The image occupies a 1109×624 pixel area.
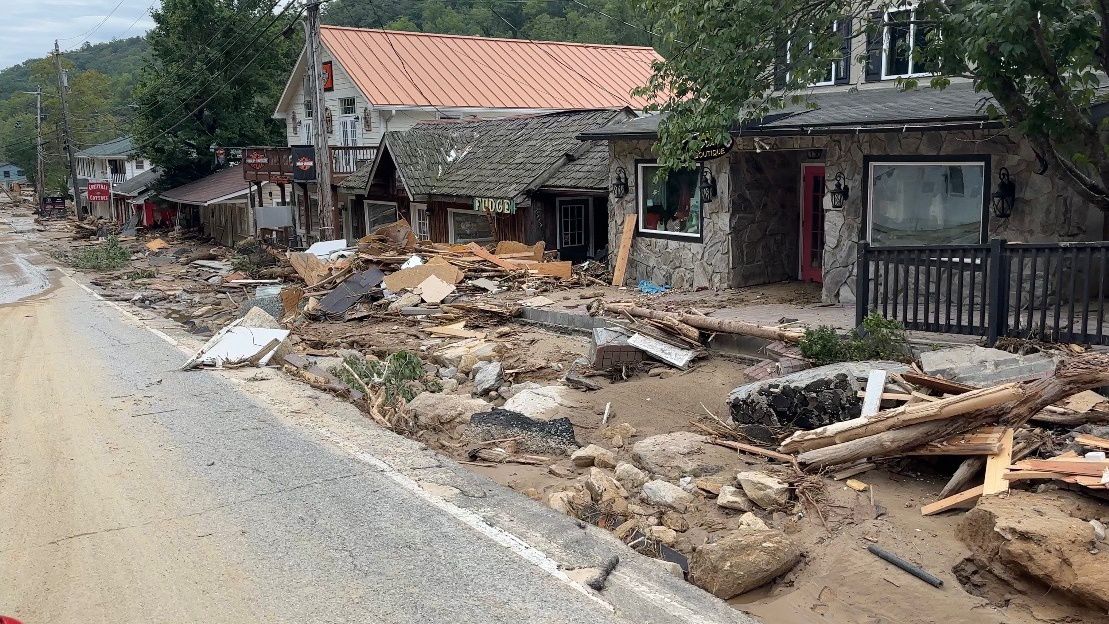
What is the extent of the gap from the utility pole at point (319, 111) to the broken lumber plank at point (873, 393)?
1689cm

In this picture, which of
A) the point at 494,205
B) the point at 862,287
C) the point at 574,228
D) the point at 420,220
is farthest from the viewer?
the point at 420,220

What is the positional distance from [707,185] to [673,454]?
915cm

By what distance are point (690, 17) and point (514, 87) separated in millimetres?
26299

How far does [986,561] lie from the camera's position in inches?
235

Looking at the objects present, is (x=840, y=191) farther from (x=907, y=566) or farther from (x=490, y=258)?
(x=907, y=566)

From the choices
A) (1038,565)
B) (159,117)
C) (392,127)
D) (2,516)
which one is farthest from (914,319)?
(159,117)

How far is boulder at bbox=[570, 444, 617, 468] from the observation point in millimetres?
8695

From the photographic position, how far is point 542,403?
11055mm

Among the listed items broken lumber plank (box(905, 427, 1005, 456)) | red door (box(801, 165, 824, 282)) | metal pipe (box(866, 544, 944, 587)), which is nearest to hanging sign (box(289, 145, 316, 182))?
red door (box(801, 165, 824, 282))

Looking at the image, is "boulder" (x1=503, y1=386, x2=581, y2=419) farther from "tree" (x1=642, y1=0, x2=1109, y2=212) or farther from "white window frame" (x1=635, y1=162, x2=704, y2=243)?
"white window frame" (x1=635, y1=162, x2=704, y2=243)

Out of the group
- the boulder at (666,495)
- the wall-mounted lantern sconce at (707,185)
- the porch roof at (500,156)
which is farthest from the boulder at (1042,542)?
the porch roof at (500,156)

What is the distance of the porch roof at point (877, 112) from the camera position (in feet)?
39.9

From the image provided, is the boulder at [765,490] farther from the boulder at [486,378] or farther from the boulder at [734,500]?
the boulder at [486,378]

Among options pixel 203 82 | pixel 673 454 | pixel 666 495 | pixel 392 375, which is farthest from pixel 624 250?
pixel 203 82
